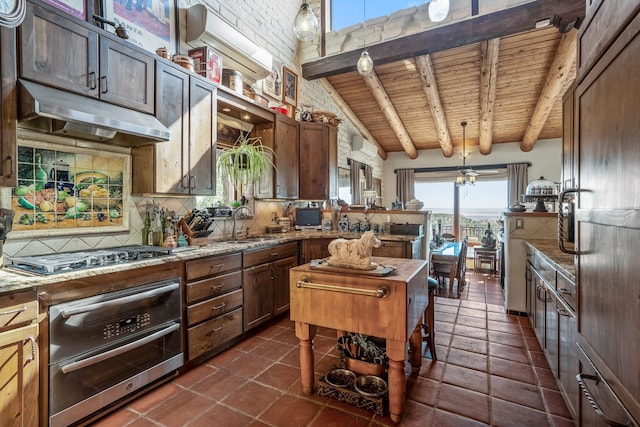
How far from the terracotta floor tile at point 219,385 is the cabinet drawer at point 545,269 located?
7.37 feet

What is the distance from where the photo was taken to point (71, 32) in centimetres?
194

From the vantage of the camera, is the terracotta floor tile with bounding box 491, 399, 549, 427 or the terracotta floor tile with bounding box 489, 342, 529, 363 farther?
the terracotta floor tile with bounding box 489, 342, 529, 363

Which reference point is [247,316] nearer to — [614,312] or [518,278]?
[614,312]

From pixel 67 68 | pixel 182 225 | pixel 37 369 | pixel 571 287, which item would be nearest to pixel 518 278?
pixel 571 287

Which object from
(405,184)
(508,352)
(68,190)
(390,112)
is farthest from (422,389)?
(405,184)

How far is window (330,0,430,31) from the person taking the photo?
184 inches

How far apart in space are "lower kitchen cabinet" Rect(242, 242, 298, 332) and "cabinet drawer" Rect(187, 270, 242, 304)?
0.11 meters

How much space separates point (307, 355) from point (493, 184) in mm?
7774

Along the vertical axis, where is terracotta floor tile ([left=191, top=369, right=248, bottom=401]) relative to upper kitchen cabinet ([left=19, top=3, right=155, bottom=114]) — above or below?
below

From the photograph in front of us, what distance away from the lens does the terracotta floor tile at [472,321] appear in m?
3.31

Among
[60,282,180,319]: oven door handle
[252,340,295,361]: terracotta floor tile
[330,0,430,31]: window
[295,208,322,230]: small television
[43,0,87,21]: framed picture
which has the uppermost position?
[330,0,430,31]: window

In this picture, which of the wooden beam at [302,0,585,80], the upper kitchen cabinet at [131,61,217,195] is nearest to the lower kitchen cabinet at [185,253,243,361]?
the upper kitchen cabinet at [131,61,217,195]

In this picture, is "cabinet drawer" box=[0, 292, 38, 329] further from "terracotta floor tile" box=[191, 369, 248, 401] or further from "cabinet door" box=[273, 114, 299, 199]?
"cabinet door" box=[273, 114, 299, 199]

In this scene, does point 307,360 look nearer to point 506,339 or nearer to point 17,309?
point 17,309
